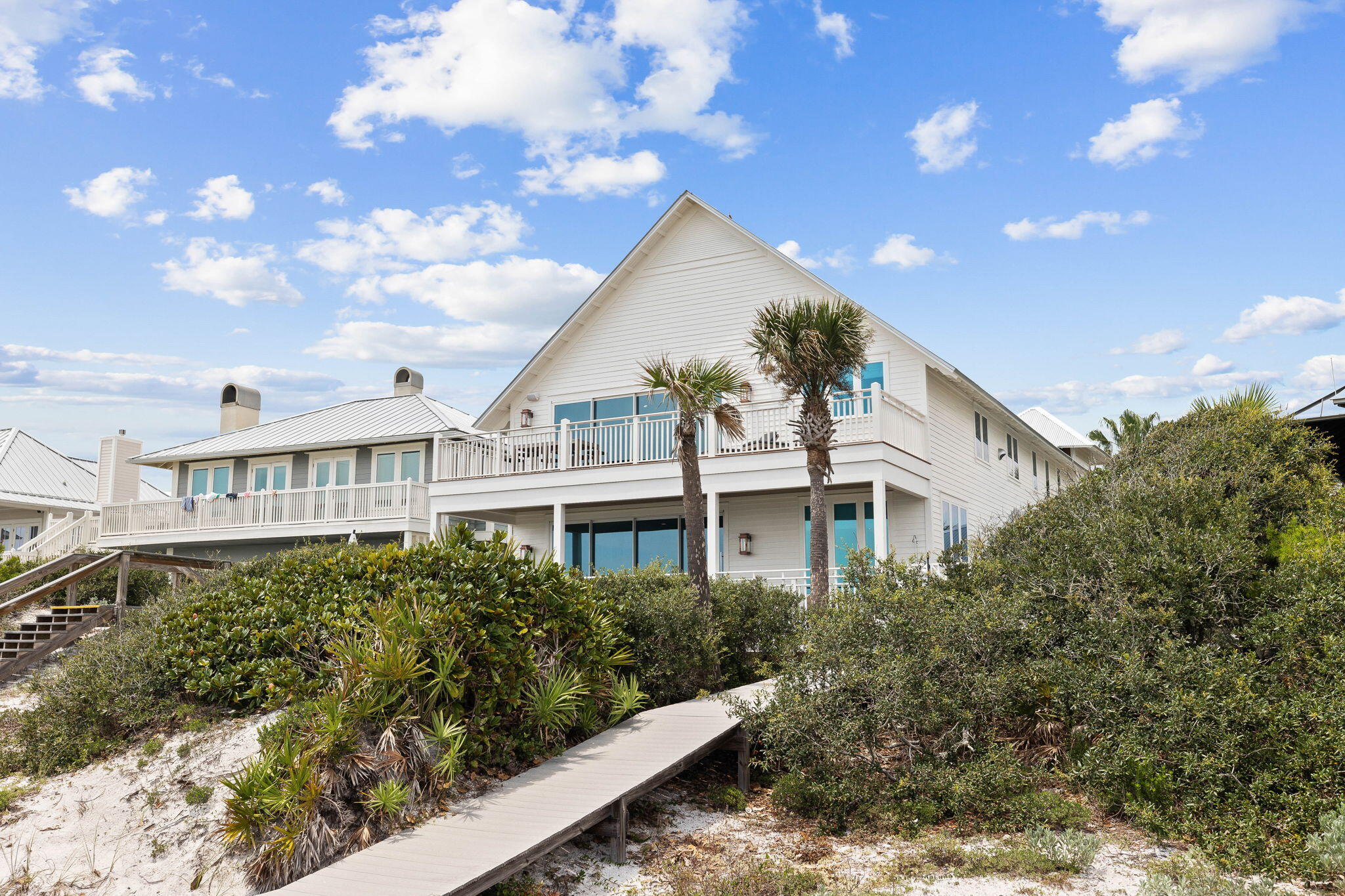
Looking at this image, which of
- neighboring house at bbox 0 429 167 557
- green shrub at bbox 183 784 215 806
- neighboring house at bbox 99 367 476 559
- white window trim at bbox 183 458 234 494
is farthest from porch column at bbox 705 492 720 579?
neighboring house at bbox 0 429 167 557

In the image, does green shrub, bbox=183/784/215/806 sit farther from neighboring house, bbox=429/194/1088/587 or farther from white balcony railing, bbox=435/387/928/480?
neighboring house, bbox=429/194/1088/587

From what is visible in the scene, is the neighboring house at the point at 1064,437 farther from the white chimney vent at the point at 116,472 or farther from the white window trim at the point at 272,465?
the white chimney vent at the point at 116,472

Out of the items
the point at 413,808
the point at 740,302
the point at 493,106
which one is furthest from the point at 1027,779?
the point at 740,302

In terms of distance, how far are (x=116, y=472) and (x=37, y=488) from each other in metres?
7.10

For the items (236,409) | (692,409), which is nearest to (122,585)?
(692,409)

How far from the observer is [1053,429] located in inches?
1572

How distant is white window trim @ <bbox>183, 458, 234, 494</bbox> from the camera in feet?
96.7

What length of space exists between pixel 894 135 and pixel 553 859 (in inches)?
520

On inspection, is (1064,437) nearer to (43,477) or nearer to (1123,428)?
(1123,428)

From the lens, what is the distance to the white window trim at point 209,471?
2947 centimetres

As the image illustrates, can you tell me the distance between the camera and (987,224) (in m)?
16.8

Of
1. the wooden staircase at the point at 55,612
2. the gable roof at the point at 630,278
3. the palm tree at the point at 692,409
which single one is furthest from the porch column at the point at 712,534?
the wooden staircase at the point at 55,612

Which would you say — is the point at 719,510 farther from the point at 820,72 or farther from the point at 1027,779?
the point at 1027,779

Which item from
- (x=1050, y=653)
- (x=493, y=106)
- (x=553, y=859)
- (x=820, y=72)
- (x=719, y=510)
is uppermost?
(x=820, y=72)
